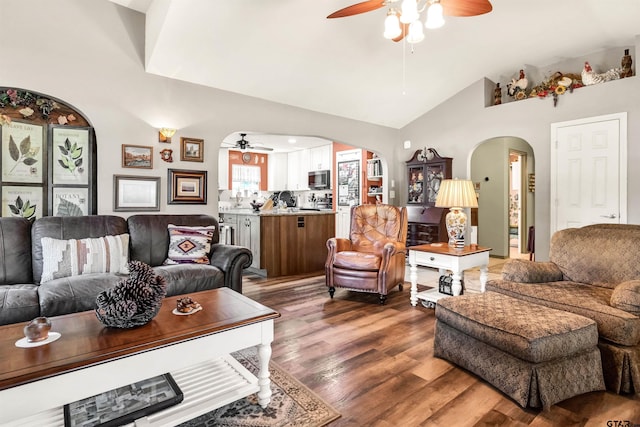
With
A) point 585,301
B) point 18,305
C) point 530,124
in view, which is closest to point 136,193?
point 18,305

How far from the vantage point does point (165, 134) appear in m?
3.84

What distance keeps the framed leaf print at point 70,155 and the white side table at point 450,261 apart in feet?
11.3

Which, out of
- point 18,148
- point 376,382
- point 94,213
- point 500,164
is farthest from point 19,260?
point 500,164

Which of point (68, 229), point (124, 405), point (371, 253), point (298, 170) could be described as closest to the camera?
point (124, 405)

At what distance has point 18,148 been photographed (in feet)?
10.6

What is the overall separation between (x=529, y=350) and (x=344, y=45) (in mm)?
3584

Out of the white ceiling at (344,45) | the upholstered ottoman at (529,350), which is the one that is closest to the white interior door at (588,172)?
the white ceiling at (344,45)

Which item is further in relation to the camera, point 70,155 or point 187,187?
point 187,187

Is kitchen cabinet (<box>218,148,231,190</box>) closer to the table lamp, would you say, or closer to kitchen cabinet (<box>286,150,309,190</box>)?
kitchen cabinet (<box>286,150,309,190</box>)

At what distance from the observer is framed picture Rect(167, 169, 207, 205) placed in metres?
3.99

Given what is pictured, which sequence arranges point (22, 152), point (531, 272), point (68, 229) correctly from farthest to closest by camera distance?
point (22, 152) → point (68, 229) → point (531, 272)

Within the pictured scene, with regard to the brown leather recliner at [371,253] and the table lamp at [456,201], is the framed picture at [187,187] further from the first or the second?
the table lamp at [456,201]

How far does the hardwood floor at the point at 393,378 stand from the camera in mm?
1755

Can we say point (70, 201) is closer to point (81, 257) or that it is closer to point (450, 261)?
point (81, 257)
